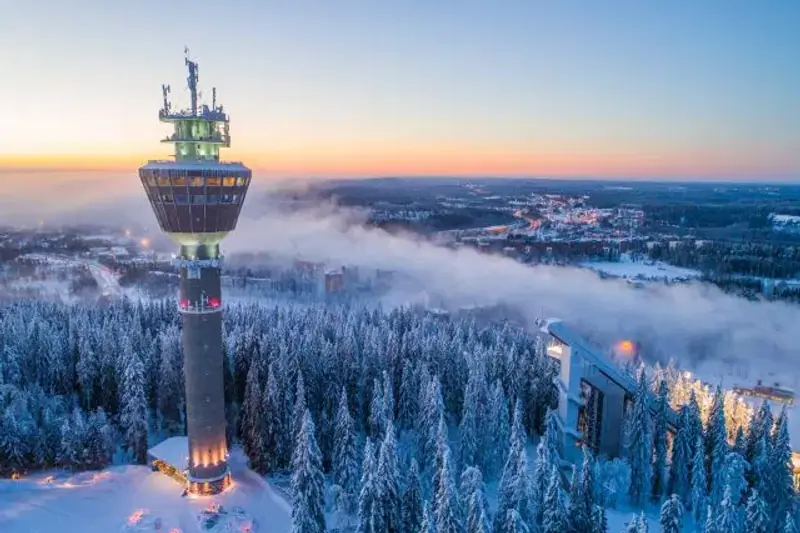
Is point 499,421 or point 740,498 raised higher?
point 499,421

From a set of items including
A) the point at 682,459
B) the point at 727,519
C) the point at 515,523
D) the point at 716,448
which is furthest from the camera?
the point at 682,459

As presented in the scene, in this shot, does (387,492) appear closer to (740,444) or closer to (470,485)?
(470,485)

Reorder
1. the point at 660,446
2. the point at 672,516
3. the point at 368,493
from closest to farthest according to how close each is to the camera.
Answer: the point at 672,516 < the point at 368,493 < the point at 660,446

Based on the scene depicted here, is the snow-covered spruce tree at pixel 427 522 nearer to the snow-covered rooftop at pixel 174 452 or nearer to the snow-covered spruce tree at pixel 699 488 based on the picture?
the snow-covered rooftop at pixel 174 452

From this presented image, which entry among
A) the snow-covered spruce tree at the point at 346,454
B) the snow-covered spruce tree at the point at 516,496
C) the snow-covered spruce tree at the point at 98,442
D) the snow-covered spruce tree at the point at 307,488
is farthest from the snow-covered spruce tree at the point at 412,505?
the snow-covered spruce tree at the point at 98,442

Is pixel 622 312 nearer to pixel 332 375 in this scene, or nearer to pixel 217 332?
pixel 332 375

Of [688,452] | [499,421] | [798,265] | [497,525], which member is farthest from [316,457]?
[798,265]

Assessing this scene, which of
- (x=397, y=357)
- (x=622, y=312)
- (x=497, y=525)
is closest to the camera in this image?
(x=497, y=525)

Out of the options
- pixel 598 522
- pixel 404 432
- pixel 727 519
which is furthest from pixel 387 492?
pixel 404 432

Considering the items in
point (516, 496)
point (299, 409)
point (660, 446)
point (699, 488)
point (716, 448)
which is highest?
point (516, 496)
